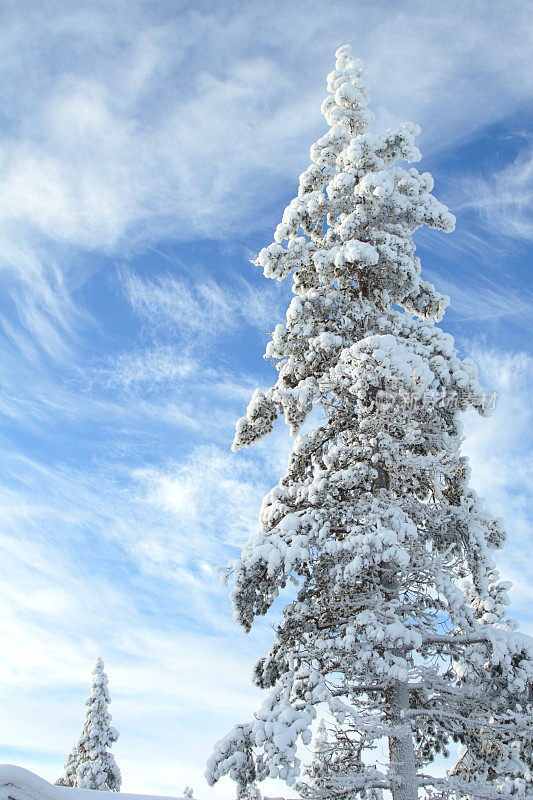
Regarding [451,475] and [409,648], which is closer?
[409,648]

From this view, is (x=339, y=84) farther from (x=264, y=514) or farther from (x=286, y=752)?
(x=286, y=752)

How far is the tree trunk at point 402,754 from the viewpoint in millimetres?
9258

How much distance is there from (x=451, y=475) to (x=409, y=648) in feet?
12.1

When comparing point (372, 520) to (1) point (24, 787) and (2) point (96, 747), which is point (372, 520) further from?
(2) point (96, 747)

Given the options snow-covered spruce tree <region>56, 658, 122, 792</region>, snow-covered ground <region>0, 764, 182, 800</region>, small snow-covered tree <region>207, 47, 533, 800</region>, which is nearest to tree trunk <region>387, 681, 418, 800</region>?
small snow-covered tree <region>207, 47, 533, 800</region>

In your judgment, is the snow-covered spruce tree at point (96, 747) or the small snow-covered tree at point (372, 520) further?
the snow-covered spruce tree at point (96, 747)

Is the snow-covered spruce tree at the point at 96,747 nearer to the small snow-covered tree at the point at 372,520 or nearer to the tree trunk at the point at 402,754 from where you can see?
the small snow-covered tree at the point at 372,520

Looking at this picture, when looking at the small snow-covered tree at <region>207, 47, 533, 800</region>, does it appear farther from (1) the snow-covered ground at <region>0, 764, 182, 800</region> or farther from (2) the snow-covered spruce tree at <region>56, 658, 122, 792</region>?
(2) the snow-covered spruce tree at <region>56, 658, 122, 792</region>

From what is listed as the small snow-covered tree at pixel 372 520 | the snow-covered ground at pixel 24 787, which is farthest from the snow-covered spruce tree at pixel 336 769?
the snow-covered ground at pixel 24 787

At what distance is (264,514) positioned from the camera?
12.1 meters

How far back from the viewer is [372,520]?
10.3 m

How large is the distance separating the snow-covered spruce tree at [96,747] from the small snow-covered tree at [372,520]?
19907 millimetres

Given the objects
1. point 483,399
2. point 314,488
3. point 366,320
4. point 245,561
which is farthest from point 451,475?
point 245,561

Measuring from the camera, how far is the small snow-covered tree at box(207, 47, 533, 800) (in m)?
Result: 9.35
